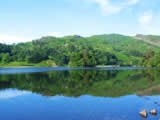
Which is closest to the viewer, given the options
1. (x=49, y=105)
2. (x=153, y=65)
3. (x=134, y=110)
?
(x=134, y=110)

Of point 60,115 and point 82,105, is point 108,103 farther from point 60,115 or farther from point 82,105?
point 60,115

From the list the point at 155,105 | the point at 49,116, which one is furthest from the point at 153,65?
the point at 49,116

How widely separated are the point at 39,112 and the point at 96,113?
777cm

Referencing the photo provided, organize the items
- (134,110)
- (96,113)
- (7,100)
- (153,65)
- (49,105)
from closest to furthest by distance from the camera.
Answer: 1. (96,113)
2. (134,110)
3. (49,105)
4. (7,100)
5. (153,65)

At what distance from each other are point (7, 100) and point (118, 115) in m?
19.8

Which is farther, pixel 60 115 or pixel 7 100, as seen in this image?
pixel 7 100

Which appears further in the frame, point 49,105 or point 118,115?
point 49,105

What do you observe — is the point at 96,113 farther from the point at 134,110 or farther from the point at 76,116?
the point at 134,110

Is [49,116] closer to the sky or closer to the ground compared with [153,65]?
closer to the sky

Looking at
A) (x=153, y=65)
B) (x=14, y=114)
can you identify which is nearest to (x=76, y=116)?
(x=14, y=114)

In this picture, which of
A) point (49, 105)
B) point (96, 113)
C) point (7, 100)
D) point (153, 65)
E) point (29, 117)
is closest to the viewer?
point (29, 117)

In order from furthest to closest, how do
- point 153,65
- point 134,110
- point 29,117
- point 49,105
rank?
point 153,65
point 49,105
point 134,110
point 29,117

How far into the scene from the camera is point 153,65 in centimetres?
19212

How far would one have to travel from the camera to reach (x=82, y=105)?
26.4 metres
